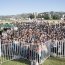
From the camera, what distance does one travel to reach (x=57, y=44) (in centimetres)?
1142

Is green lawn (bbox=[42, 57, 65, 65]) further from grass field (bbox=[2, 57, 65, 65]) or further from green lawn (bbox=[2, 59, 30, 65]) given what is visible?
green lawn (bbox=[2, 59, 30, 65])

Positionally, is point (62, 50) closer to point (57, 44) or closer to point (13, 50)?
point (57, 44)

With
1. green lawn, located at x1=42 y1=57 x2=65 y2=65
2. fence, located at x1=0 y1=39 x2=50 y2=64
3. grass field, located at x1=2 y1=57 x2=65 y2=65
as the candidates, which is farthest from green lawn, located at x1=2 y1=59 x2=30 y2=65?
green lawn, located at x1=42 y1=57 x2=65 y2=65

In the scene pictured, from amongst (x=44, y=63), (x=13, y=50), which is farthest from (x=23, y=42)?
(x=44, y=63)

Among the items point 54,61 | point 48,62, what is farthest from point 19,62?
point 54,61

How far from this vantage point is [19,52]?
36.3 ft

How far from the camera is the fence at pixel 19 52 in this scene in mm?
10539

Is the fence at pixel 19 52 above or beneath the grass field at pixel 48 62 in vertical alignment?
above

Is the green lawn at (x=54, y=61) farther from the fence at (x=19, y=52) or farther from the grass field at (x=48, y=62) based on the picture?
the fence at (x=19, y=52)

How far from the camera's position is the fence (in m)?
10.5

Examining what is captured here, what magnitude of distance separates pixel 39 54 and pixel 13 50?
1590mm

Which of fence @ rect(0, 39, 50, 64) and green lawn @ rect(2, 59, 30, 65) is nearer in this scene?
green lawn @ rect(2, 59, 30, 65)

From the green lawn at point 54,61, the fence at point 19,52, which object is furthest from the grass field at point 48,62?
the fence at point 19,52

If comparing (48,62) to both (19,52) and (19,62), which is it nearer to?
(19,62)
